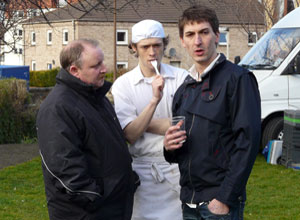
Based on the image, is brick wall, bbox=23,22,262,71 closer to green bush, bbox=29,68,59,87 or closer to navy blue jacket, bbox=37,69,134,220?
green bush, bbox=29,68,59,87

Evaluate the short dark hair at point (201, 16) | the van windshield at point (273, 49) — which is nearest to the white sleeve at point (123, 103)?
the short dark hair at point (201, 16)

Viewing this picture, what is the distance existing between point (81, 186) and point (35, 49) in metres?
57.8

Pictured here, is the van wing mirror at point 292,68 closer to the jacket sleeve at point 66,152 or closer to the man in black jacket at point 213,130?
the man in black jacket at point 213,130

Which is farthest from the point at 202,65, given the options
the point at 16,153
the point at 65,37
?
the point at 65,37

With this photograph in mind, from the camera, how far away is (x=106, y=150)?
3.89 metres

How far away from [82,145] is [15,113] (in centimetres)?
1198

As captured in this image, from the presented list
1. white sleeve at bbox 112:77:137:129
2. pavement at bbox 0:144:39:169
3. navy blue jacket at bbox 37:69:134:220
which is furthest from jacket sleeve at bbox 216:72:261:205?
pavement at bbox 0:144:39:169

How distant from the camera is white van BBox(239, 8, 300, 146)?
12.0m

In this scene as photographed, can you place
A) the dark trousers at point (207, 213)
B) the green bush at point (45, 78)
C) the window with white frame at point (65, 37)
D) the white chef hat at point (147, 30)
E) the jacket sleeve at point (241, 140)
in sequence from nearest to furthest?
the jacket sleeve at point (241, 140), the dark trousers at point (207, 213), the white chef hat at point (147, 30), the green bush at point (45, 78), the window with white frame at point (65, 37)

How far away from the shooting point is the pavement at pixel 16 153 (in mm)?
12770

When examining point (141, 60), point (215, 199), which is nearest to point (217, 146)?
point (215, 199)

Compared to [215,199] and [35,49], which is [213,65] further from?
[35,49]

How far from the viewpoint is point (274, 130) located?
12070mm

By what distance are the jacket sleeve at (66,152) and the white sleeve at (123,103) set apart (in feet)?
1.95
